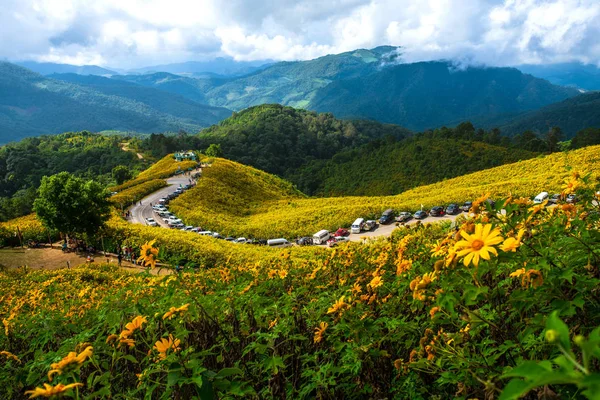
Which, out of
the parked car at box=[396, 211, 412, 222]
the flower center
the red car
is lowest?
the red car

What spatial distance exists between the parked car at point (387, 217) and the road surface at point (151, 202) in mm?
14831

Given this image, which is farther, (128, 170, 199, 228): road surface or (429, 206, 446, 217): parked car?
(128, 170, 199, 228): road surface

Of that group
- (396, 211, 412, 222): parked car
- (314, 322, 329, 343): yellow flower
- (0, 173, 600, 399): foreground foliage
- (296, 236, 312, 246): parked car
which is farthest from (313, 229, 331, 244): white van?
(314, 322, 329, 343): yellow flower

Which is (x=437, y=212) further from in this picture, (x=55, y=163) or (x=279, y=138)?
(x=55, y=163)

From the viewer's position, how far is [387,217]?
26016 mm

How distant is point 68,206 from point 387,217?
1854cm

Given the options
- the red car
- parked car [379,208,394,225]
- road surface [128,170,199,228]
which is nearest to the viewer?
the red car

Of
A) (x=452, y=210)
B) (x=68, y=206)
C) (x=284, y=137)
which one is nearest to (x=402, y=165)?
(x=452, y=210)

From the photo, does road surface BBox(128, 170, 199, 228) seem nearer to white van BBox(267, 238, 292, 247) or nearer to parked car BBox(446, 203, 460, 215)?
white van BBox(267, 238, 292, 247)

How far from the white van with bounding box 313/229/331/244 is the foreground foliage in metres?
19.0

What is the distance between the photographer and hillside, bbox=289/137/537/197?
173ft

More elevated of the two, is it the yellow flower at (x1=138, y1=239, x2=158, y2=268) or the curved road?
the yellow flower at (x1=138, y1=239, x2=158, y2=268)

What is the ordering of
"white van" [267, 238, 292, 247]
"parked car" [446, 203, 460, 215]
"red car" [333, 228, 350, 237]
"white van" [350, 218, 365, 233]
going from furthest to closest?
"parked car" [446, 203, 460, 215] → "white van" [350, 218, 365, 233] → "red car" [333, 228, 350, 237] → "white van" [267, 238, 292, 247]

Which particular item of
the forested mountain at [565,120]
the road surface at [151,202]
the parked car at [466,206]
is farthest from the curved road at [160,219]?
the forested mountain at [565,120]
